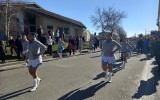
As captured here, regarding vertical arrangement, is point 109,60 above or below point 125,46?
below

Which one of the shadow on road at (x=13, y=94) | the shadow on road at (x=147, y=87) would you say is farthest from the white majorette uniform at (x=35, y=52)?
the shadow on road at (x=147, y=87)

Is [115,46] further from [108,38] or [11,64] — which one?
[11,64]

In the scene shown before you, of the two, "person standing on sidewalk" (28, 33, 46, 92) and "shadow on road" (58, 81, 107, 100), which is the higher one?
"person standing on sidewalk" (28, 33, 46, 92)

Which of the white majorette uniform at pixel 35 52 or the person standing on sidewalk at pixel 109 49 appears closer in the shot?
the white majorette uniform at pixel 35 52

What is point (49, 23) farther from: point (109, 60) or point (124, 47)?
point (109, 60)

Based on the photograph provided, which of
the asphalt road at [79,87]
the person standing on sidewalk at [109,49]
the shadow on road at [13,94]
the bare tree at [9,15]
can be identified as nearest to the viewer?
the shadow on road at [13,94]

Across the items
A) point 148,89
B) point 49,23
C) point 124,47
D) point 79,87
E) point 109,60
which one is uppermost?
point 49,23

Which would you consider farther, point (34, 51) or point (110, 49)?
point (110, 49)

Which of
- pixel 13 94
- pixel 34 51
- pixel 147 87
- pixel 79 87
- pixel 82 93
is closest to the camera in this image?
pixel 13 94

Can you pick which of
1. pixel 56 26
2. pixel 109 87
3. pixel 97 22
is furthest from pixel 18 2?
pixel 97 22

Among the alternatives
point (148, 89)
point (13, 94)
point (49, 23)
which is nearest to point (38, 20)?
point (49, 23)

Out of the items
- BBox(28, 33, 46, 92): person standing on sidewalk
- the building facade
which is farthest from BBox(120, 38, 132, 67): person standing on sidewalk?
the building facade

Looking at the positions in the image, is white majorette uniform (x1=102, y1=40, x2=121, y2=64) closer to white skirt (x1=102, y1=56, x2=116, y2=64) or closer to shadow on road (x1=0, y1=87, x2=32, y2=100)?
white skirt (x1=102, y1=56, x2=116, y2=64)

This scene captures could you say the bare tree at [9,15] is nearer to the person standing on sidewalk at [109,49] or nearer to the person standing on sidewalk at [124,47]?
the person standing on sidewalk at [124,47]
